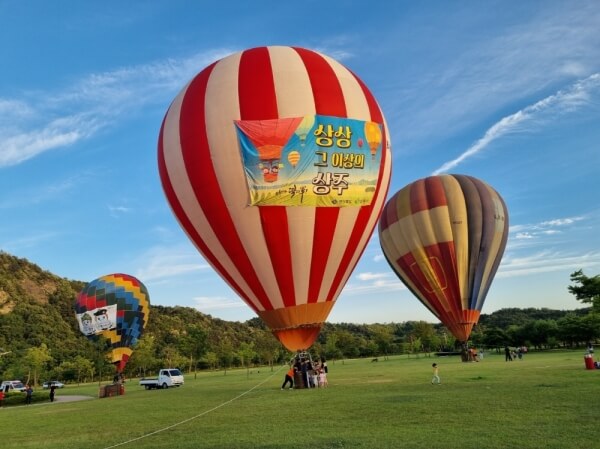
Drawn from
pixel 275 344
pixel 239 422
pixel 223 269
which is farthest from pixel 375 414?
pixel 275 344

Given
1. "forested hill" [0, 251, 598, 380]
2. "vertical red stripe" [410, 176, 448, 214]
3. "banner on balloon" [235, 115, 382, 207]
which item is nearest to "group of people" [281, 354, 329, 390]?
"banner on balloon" [235, 115, 382, 207]

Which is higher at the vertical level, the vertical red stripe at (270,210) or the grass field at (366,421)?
the vertical red stripe at (270,210)

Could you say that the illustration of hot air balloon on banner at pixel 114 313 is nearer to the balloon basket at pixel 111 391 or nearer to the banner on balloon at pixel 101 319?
the banner on balloon at pixel 101 319

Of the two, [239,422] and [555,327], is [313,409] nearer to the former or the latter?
[239,422]

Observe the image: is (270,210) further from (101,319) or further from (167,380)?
(101,319)

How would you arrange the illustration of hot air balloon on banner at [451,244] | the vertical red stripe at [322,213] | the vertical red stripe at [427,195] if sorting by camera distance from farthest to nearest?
the vertical red stripe at [427,195] → the illustration of hot air balloon on banner at [451,244] → the vertical red stripe at [322,213]

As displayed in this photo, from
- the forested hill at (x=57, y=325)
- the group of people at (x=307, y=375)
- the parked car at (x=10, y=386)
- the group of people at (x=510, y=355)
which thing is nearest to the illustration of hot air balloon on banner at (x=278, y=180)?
the group of people at (x=307, y=375)

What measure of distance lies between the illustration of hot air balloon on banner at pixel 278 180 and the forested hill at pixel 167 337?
28015 mm

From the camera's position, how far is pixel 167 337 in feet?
328

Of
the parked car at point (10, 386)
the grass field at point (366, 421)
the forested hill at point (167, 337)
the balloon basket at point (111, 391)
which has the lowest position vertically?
the grass field at point (366, 421)

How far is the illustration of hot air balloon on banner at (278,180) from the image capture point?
50.1ft

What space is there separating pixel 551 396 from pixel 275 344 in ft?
185

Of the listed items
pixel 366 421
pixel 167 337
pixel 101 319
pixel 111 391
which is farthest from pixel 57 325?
pixel 366 421

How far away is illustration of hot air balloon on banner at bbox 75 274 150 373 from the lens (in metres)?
36.4
